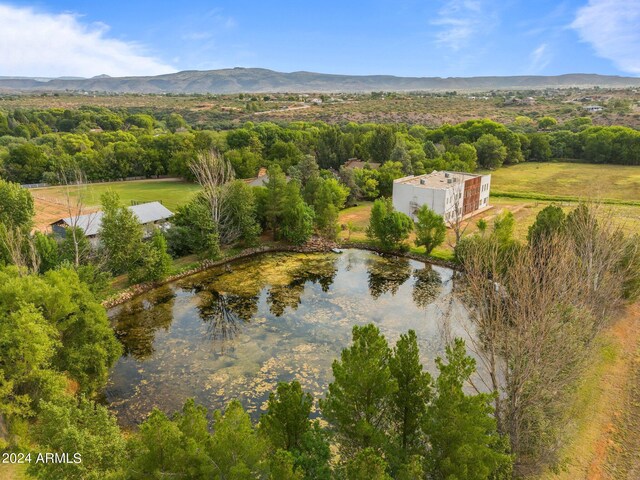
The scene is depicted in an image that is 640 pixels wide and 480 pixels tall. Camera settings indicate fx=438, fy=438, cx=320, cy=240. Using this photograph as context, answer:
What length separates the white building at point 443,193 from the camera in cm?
4441

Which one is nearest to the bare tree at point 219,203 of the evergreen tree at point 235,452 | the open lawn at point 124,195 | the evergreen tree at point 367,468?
the open lawn at point 124,195

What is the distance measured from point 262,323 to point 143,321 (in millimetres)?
7400

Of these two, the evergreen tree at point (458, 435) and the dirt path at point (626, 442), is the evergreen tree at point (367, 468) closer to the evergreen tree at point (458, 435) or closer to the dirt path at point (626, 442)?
the evergreen tree at point (458, 435)

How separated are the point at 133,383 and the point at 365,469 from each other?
15.3 metres

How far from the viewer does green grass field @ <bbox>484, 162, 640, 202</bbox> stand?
56.6 metres

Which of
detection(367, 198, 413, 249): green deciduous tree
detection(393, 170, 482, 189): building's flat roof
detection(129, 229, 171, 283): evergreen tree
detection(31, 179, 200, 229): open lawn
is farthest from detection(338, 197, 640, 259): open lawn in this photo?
detection(31, 179, 200, 229): open lawn

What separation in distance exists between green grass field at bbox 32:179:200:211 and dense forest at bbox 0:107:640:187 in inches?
103

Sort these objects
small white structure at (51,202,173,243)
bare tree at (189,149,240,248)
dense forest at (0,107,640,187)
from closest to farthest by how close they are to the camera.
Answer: small white structure at (51,202,173,243), bare tree at (189,149,240,248), dense forest at (0,107,640,187)

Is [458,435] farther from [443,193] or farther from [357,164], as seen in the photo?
[357,164]

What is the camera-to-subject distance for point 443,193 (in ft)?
144

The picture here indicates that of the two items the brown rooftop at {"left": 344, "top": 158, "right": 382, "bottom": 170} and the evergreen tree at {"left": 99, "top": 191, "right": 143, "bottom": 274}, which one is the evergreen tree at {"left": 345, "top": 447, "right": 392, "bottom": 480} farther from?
the brown rooftop at {"left": 344, "top": 158, "right": 382, "bottom": 170}

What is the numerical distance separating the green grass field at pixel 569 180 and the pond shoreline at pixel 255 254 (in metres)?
27.3

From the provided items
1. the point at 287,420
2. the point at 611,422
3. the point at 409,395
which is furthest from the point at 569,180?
the point at 287,420

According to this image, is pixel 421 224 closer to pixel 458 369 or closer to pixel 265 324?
pixel 265 324
